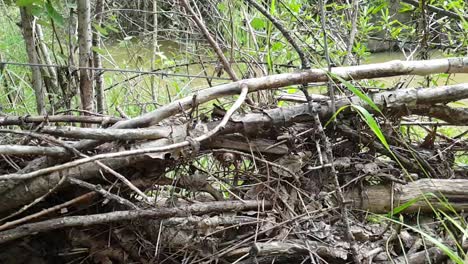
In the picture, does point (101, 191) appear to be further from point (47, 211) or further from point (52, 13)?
point (52, 13)

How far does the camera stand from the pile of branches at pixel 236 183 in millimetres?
1246

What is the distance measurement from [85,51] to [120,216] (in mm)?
915

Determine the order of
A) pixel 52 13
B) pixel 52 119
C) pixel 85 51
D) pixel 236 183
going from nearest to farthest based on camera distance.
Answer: pixel 52 119 → pixel 236 183 → pixel 52 13 → pixel 85 51

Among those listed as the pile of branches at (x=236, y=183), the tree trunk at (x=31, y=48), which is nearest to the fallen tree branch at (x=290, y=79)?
the pile of branches at (x=236, y=183)

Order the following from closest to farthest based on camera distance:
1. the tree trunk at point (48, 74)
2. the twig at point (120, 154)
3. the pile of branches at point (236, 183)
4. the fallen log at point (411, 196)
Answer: the twig at point (120, 154)
the pile of branches at point (236, 183)
the fallen log at point (411, 196)
the tree trunk at point (48, 74)

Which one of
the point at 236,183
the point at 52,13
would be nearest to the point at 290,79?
the point at 236,183

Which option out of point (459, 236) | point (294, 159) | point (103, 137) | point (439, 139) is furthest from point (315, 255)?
point (439, 139)

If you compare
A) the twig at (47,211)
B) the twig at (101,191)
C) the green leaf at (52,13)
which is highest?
the green leaf at (52,13)

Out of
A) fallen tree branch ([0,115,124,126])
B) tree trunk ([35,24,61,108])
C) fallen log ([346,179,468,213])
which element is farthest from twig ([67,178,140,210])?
tree trunk ([35,24,61,108])

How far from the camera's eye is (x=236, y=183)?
145cm

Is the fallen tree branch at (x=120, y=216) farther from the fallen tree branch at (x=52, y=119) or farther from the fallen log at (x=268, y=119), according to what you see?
the fallen tree branch at (x=52, y=119)

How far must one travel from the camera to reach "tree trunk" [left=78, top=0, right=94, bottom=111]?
6.08 feet

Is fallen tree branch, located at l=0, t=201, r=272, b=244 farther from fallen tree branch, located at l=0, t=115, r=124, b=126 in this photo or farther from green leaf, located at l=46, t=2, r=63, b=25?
green leaf, located at l=46, t=2, r=63, b=25

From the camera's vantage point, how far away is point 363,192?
4.82ft
